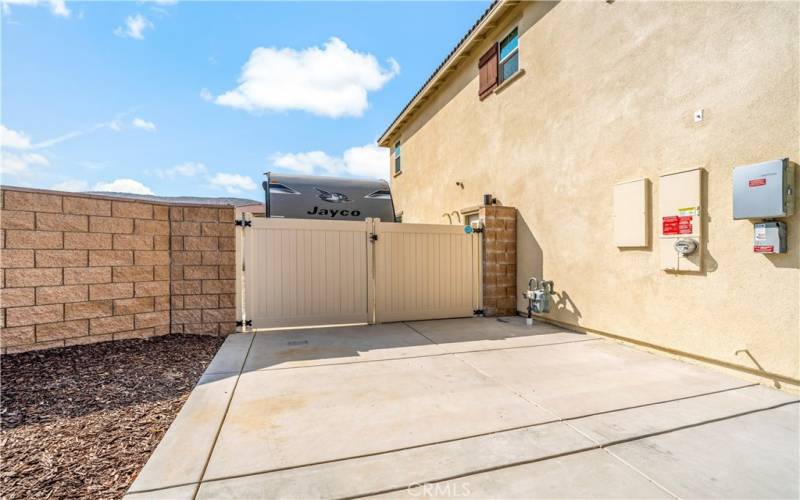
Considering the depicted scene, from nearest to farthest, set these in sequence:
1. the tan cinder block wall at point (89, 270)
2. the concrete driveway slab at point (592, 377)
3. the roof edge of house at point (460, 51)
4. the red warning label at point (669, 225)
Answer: the concrete driveway slab at point (592, 377)
the tan cinder block wall at point (89, 270)
the red warning label at point (669, 225)
the roof edge of house at point (460, 51)

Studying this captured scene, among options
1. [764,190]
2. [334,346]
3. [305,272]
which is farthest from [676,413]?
[305,272]

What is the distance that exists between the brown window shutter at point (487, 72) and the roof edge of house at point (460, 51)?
45 centimetres

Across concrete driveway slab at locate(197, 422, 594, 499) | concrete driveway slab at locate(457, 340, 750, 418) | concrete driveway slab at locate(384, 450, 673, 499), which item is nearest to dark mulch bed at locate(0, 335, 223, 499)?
concrete driveway slab at locate(197, 422, 594, 499)

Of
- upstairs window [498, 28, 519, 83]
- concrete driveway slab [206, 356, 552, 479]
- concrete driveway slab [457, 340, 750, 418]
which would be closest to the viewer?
concrete driveway slab [206, 356, 552, 479]

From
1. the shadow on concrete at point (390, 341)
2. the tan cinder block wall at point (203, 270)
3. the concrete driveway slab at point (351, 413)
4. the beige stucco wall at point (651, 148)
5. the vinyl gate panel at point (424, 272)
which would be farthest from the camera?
the vinyl gate panel at point (424, 272)

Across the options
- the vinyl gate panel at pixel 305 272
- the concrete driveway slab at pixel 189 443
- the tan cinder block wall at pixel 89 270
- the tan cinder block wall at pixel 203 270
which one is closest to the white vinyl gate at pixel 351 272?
the vinyl gate panel at pixel 305 272

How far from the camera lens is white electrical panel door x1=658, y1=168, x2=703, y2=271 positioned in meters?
3.86

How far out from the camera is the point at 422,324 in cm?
623

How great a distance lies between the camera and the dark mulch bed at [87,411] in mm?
1928

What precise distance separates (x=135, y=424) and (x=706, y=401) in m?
4.59

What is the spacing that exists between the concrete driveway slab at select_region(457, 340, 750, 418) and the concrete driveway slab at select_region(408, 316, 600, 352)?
33cm

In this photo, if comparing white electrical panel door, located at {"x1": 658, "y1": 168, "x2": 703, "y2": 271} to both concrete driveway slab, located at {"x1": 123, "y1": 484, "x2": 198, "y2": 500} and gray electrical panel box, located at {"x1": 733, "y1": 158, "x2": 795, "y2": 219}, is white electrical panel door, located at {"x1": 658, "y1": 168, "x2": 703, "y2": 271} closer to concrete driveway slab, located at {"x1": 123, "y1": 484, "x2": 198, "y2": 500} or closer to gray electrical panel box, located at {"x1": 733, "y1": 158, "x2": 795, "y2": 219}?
gray electrical panel box, located at {"x1": 733, "y1": 158, "x2": 795, "y2": 219}

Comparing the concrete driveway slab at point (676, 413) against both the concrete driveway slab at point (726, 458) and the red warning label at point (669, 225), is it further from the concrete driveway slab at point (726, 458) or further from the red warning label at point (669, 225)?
the red warning label at point (669, 225)

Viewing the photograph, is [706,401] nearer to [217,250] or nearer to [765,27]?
[765,27]
